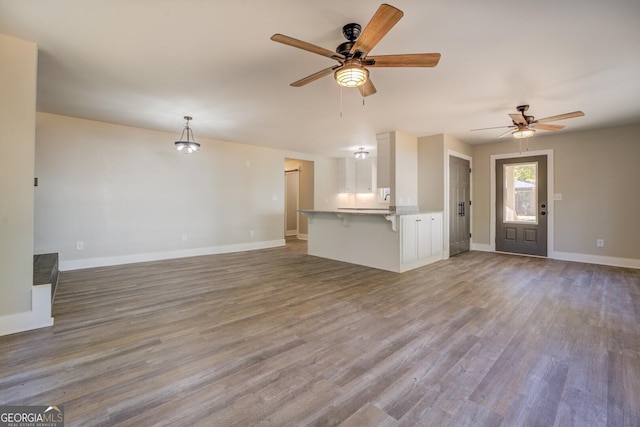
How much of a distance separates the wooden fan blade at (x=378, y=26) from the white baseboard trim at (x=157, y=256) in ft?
16.7

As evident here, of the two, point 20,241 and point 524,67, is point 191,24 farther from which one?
point 524,67

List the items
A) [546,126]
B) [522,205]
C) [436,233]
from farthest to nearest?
[522,205]
[436,233]
[546,126]

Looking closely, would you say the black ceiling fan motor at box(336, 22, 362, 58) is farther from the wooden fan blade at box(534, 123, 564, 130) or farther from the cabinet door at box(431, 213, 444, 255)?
the cabinet door at box(431, 213, 444, 255)

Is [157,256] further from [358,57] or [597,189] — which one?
[597,189]

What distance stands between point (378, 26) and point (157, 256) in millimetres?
5408

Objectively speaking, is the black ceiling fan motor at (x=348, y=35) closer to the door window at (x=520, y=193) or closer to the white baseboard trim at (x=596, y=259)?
the door window at (x=520, y=193)

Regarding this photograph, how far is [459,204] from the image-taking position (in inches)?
239

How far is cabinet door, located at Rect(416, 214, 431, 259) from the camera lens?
16.0 feet

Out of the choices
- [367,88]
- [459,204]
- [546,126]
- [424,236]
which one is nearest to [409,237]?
[424,236]

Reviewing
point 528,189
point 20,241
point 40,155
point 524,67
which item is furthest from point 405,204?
point 40,155

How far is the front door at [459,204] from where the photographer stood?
5777 mm

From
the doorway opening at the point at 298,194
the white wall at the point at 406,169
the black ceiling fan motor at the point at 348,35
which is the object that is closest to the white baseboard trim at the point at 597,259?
the white wall at the point at 406,169

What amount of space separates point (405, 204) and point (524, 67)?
304cm

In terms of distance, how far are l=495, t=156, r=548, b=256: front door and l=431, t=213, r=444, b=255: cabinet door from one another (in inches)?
69.9
